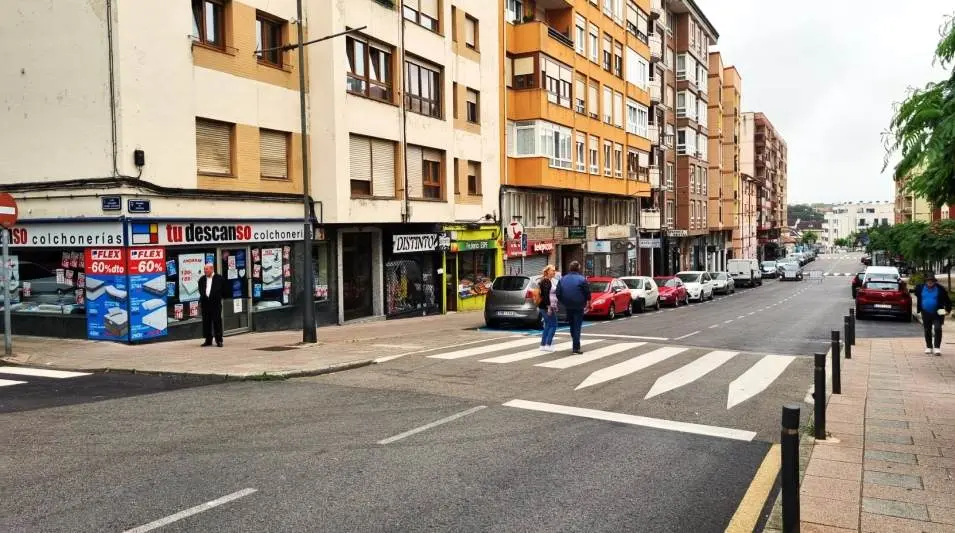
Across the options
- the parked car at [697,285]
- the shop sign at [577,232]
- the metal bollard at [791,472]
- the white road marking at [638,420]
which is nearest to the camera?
the metal bollard at [791,472]

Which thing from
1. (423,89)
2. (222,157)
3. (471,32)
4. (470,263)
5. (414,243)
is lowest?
(470,263)

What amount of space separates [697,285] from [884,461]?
107 ft

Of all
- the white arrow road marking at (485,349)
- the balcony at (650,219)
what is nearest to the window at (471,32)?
the white arrow road marking at (485,349)

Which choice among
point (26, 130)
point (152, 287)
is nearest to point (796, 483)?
point (152, 287)

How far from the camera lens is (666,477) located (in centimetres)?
631

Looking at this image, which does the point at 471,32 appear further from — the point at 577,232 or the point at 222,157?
the point at 222,157

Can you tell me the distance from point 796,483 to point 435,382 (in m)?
6.51

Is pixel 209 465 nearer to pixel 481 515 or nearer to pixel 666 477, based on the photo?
pixel 481 515

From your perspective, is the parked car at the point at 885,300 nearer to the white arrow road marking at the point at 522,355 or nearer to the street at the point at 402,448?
the street at the point at 402,448

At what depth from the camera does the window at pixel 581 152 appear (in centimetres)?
3562

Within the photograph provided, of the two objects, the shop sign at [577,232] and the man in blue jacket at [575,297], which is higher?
the shop sign at [577,232]

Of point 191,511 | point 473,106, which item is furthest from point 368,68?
point 191,511

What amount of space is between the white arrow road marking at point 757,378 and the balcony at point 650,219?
3514 centimetres

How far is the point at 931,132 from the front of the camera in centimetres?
562
